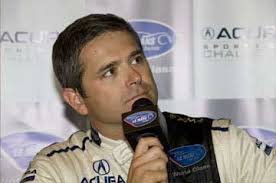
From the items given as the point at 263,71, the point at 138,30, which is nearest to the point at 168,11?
the point at 138,30

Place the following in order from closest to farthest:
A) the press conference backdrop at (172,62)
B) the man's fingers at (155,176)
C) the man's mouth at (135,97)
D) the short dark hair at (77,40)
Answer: the man's fingers at (155,176) < the man's mouth at (135,97) < the short dark hair at (77,40) < the press conference backdrop at (172,62)

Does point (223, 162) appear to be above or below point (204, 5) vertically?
below

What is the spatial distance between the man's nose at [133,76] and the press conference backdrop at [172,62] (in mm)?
423

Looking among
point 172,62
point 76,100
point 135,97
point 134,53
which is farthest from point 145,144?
point 172,62

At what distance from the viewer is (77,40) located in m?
1.27

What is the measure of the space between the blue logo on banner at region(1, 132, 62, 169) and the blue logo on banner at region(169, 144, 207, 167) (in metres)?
0.48

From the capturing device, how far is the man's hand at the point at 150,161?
0.93 m

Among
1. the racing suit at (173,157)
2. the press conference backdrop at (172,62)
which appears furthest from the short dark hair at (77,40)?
the press conference backdrop at (172,62)

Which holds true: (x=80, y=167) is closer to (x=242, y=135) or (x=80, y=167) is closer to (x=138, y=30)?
(x=242, y=135)

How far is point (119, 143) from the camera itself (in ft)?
4.33

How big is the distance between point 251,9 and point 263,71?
171 mm

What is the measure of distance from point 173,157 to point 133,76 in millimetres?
200

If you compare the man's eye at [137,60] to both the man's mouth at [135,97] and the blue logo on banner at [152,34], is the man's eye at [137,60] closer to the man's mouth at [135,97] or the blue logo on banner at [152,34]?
the man's mouth at [135,97]

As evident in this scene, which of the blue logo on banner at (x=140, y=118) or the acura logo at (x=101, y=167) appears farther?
the acura logo at (x=101, y=167)
